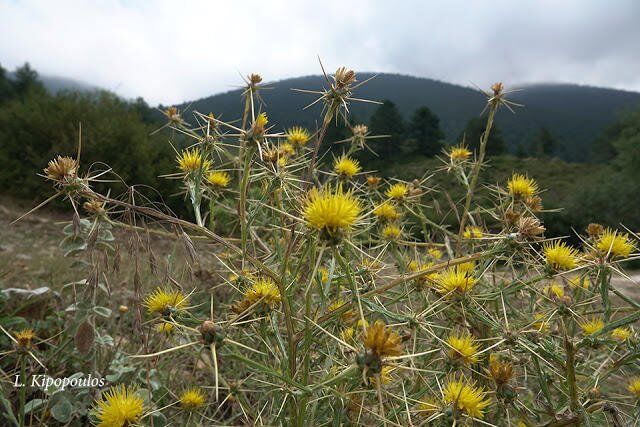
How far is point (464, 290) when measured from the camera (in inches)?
45.2

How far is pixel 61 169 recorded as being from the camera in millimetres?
973

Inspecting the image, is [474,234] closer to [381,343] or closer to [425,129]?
[381,343]

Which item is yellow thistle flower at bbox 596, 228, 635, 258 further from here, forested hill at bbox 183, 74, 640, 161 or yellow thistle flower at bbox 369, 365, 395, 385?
forested hill at bbox 183, 74, 640, 161

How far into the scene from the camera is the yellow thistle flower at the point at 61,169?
962mm

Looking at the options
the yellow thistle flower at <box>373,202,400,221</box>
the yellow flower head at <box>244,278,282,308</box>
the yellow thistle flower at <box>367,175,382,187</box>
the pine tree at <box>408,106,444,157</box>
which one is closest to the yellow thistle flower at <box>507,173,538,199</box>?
the yellow thistle flower at <box>373,202,400,221</box>

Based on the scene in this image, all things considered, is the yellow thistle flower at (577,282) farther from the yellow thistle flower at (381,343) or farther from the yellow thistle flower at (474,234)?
the yellow thistle flower at (381,343)

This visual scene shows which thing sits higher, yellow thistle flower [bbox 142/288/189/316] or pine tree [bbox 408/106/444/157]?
pine tree [bbox 408/106/444/157]

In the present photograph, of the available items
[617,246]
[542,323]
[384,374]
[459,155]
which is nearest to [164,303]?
[384,374]

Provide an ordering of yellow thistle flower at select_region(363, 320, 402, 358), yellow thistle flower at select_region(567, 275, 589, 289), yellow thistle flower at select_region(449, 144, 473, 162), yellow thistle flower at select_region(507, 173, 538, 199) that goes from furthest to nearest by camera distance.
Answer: yellow thistle flower at select_region(449, 144, 473, 162), yellow thistle flower at select_region(507, 173, 538, 199), yellow thistle flower at select_region(567, 275, 589, 289), yellow thistle flower at select_region(363, 320, 402, 358)

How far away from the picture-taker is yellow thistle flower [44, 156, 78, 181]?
0.96 metres

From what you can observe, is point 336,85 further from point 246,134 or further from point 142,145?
point 142,145

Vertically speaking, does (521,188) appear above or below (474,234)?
above

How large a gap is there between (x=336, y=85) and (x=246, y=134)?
295 mm

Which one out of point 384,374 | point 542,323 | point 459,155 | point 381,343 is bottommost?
point 384,374
